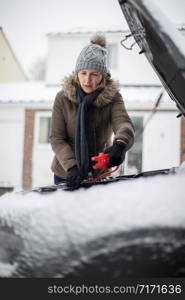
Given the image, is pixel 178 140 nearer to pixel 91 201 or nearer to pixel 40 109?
pixel 40 109

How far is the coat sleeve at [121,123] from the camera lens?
5.74 feet

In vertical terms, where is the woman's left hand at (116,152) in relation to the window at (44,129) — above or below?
below

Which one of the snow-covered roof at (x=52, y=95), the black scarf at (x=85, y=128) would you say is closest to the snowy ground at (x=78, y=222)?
the black scarf at (x=85, y=128)

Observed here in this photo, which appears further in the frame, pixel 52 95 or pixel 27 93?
pixel 27 93

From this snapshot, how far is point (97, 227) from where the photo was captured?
3.19 ft

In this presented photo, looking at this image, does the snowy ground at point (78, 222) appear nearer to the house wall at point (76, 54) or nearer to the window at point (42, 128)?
the window at point (42, 128)

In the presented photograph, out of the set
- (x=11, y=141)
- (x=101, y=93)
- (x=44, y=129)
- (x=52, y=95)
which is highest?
(x=52, y=95)

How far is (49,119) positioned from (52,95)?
754mm

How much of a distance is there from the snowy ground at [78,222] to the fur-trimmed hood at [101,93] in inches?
35.5

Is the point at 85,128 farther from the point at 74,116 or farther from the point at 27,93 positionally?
the point at 27,93

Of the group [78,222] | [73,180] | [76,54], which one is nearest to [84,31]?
[76,54]

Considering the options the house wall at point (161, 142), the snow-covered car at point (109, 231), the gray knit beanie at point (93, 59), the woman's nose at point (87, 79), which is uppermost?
the house wall at point (161, 142)

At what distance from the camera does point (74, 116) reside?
2.05 metres

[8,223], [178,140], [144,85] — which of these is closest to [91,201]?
[8,223]
